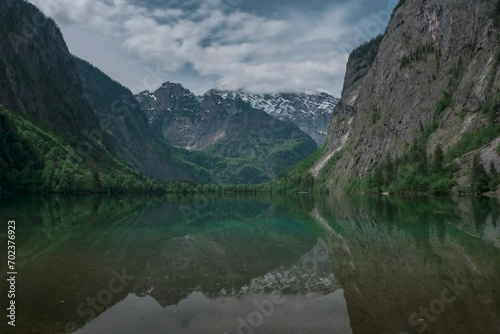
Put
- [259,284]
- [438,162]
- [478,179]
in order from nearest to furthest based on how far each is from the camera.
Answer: [259,284] < [478,179] < [438,162]

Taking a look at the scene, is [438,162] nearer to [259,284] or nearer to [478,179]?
[478,179]

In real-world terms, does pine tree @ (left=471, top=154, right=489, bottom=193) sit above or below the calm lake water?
above

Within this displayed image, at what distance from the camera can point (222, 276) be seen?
852 inches

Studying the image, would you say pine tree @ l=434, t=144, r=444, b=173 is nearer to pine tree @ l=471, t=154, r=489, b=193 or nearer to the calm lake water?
pine tree @ l=471, t=154, r=489, b=193

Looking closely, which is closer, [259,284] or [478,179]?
[259,284]

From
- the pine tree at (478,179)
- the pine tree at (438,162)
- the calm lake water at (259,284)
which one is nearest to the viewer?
the calm lake water at (259,284)

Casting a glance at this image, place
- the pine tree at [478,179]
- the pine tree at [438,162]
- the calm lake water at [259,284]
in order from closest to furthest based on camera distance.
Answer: the calm lake water at [259,284] → the pine tree at [478,179] → the pine tree at [438,162]

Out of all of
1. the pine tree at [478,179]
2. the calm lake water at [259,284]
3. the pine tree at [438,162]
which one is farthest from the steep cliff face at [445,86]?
the calm lake water at [259,284]

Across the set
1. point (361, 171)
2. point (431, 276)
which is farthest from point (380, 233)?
point (361, 171)

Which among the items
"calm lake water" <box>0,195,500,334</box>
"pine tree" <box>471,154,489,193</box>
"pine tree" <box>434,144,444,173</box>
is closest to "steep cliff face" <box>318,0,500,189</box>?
"pine tree" <box>471,154,489,193</box>

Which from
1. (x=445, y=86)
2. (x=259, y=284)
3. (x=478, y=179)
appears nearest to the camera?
(x=259, y=284)

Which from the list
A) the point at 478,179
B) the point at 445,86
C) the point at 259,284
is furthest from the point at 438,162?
the point at 259,284

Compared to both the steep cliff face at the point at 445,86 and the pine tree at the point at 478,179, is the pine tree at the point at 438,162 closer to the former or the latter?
the steep cliff face at the point at 445,86

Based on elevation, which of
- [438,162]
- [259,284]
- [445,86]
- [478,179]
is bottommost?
[259,284]
